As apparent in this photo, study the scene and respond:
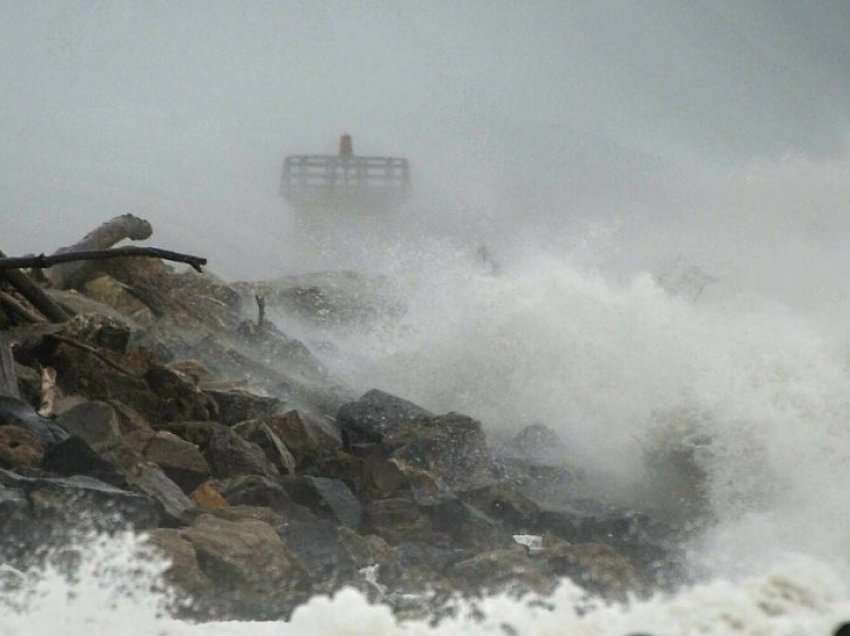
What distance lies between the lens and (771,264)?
2306 centimetres

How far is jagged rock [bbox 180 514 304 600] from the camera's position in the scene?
18.6 ft

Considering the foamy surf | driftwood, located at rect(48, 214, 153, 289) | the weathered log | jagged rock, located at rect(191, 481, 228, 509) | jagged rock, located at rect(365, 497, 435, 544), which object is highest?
driftwood, located at rect(48, 214, 153, 289)

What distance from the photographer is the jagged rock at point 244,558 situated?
5.66 meters

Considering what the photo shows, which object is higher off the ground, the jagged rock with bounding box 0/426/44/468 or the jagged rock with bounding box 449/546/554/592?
the jagged rock with bounding box 0/426/44/468

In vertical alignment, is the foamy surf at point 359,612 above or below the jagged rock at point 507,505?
below

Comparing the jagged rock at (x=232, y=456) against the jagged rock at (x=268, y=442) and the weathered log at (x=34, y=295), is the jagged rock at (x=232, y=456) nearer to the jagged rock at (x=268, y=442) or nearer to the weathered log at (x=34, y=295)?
the jagged rock at (x=268, y=442)

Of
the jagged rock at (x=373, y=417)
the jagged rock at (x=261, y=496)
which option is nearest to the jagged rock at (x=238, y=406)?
the jagged rock at (x=373, y=417)

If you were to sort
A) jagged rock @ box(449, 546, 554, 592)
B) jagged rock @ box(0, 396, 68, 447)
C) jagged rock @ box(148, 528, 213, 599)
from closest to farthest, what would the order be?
1. jagged rock @ box(148, 528, 213, 599)
2. jagged rock @ box(449, 546, 554, 592)
3. jagged rock @ box(0, 396, 68, 447)

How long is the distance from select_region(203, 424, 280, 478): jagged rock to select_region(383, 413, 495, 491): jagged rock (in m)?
1.20

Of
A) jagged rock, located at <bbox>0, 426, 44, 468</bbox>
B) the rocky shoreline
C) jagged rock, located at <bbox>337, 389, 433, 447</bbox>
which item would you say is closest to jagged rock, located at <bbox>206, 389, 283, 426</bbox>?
the rocky shoreline

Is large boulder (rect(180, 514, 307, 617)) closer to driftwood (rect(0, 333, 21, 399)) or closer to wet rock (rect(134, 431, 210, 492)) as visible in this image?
wet rock (rect(134, 431, 210, 492))

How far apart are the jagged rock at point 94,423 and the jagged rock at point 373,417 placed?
7.53 ft

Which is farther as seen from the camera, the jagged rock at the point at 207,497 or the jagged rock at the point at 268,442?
the jagged rock at the point at 268,442

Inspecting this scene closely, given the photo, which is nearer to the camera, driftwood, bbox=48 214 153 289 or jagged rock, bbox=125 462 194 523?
jagged rock, bbox=125 462 194 523
